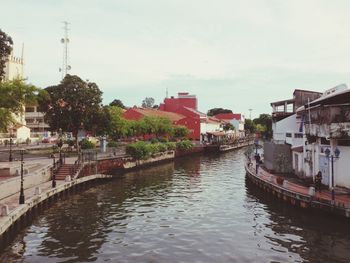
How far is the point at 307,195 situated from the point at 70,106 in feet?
133

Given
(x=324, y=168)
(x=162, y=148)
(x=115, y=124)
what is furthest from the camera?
(x=162, y=148)

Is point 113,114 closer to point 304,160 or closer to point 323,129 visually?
point 304,160

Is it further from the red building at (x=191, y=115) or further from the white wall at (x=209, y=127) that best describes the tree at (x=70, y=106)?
the white wall at (x=209, y=127)

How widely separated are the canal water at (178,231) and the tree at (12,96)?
845 centimetres

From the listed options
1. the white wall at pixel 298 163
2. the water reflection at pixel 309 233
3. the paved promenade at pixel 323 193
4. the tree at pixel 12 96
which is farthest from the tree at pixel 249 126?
the tree at pixel 12 96

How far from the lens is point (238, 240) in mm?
24656

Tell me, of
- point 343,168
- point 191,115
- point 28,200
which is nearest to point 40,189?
point 28,200

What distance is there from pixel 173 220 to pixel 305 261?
1118cm

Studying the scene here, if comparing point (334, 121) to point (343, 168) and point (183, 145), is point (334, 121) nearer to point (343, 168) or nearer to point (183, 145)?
point (343, 168)

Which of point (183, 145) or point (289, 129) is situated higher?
point (289, 129)

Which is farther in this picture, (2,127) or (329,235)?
(2,127)

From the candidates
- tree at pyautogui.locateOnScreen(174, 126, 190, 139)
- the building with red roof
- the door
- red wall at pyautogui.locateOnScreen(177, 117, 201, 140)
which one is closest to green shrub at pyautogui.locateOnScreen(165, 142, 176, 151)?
tree at pyautogui.locateOnScreen(174, 126, 190, 139)

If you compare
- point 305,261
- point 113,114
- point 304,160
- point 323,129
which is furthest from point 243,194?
point 113,114

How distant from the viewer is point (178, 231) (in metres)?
26.7
